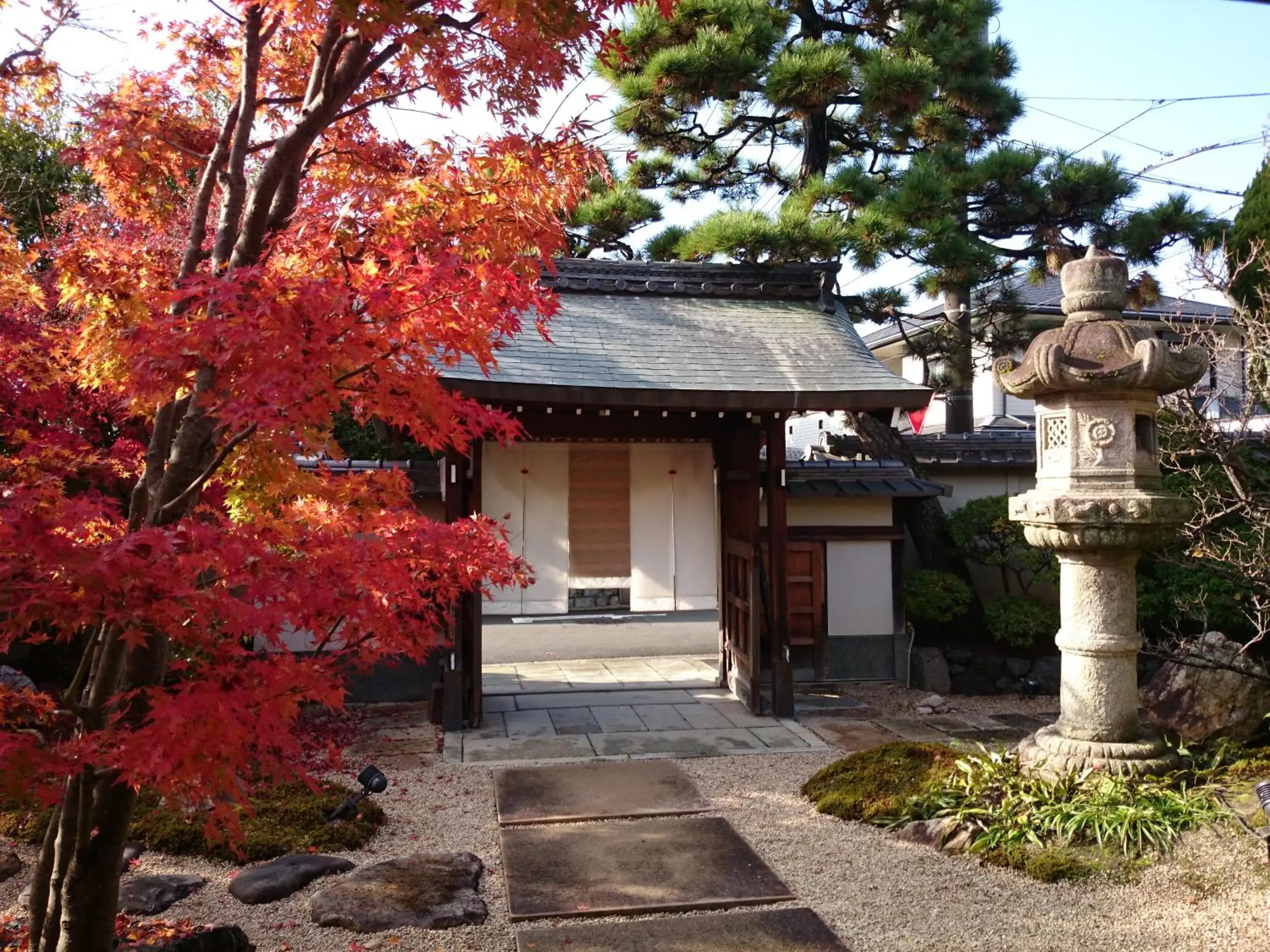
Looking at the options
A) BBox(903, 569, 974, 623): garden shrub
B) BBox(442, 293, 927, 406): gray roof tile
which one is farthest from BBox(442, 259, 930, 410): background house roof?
BBox(903, 569, 974, 623): garden shrub

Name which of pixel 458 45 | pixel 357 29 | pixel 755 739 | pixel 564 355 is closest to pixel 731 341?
pixel 564 355

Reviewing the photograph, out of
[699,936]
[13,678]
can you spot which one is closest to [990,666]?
[699,936]

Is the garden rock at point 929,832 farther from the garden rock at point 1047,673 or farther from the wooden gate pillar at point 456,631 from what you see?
the garden rock at point 1047,673

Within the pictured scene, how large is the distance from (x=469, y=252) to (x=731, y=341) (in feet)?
18.6

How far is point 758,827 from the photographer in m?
5.14

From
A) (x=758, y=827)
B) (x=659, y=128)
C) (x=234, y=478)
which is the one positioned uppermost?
(x=659, y=128)

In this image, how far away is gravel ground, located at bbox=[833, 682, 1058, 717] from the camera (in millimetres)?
8180

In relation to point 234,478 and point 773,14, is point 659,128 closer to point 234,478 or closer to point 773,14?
point 773,14

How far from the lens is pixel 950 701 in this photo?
8.62 metres

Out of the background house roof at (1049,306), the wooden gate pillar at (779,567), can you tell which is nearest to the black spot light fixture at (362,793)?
the wooden gate pillar at (779,567)

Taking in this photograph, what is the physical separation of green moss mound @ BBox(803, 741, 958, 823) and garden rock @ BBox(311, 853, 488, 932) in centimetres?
219

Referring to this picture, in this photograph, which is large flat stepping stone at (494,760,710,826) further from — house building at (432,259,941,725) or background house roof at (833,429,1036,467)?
background house roof at (833,429,1036,467)

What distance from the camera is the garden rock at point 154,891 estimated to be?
3.86m

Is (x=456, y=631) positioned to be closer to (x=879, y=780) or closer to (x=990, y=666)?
(x=879, y=780)
